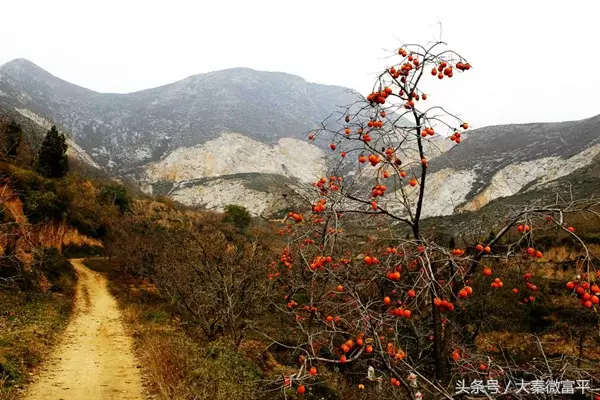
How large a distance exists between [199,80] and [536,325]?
182m

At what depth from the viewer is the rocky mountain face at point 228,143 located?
60.1 m

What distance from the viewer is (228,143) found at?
10988 centimetres

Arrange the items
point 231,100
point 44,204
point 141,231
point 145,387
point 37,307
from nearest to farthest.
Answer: point 145,387, point 37,307, point 44,204, point 141,231, point 231,100

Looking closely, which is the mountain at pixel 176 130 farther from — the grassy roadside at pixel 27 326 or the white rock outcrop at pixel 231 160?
the grassy roadside at pixel 27 326

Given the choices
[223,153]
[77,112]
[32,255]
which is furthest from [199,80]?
[32,255]

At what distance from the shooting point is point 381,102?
A: 13.3ft

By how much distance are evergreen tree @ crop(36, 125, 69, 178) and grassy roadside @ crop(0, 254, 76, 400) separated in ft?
62.5

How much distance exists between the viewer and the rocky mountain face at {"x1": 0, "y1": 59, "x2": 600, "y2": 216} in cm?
6006

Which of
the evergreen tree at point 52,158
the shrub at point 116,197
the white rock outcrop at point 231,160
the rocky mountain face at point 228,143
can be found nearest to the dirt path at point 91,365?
the rocky mountain face at point 228,143

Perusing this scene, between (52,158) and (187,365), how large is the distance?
1411 inches

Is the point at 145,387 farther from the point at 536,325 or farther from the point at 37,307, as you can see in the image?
the point at 536,325

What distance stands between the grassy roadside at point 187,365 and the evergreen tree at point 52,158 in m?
26.4

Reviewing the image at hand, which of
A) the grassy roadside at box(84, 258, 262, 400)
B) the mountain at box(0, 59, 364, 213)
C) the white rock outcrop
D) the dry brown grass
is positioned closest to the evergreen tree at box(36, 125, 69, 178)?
the dry brown grass

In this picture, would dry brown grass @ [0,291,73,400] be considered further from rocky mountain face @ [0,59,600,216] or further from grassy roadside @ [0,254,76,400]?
rocky mountain face @ [0,59,600,216]
